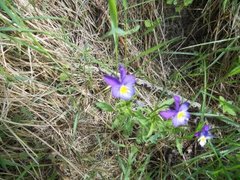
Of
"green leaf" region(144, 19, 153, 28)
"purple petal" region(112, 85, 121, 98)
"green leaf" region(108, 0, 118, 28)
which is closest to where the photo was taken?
"green leaf" region(108, 0, 118, 28)

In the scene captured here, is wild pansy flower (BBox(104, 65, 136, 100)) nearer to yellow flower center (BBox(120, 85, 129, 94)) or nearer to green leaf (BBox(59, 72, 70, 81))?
yellow flower center (BBox(120, 85, 129, 94))

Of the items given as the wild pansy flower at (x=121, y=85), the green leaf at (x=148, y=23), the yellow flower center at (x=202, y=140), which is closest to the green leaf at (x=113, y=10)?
the wild pansy flower at (x=121, y=85)

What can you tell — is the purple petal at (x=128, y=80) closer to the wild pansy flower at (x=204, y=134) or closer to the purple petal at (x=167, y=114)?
the purple petal at (x=167, y=114)

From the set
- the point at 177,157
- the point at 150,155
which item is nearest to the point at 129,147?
the point at 150,155

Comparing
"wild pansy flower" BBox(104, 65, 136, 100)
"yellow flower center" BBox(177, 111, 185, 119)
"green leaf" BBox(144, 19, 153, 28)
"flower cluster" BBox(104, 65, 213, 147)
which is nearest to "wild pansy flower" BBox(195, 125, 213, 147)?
"flower cluster" BBox(104, 65, 213, 147)

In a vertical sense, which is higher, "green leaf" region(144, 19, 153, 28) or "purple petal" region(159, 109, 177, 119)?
"green leaf" region(144, 19, 153, 28)

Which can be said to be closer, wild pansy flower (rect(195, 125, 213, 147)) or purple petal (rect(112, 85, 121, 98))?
purple petal (rect(112, 85, 121, 98))
